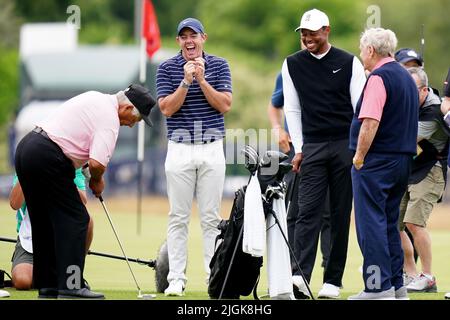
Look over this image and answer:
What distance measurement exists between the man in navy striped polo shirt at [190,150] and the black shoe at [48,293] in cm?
114

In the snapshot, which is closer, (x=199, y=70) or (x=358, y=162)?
(x=358, y=162)

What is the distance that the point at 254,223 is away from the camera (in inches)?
347

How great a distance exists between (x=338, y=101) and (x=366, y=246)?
4.78ft

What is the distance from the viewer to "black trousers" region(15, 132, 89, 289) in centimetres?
877

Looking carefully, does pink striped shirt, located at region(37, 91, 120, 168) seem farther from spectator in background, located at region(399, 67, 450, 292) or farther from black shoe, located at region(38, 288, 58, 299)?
spectator in background, located at region(399, 67, 450, 292)

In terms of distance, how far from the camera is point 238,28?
5838 centimetres

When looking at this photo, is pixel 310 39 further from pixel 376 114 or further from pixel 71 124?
pixel 71 124

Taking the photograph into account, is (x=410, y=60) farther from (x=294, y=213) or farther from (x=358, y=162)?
(x=358, y=162)

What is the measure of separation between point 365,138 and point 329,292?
155 centimetres

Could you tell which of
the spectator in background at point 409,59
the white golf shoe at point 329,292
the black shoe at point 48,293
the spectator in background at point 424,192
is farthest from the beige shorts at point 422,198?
the black shoe at point 48,293

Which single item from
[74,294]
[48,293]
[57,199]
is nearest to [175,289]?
[74,294]

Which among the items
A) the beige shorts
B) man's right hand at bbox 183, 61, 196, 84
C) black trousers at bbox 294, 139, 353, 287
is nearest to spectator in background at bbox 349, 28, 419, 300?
black trousers at bbox 294, 139, 353, 287

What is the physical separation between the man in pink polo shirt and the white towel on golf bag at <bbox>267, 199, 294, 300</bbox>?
141 centimetres
